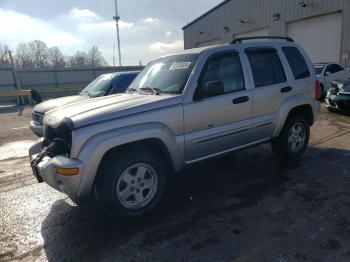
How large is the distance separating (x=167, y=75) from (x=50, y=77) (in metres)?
23.1

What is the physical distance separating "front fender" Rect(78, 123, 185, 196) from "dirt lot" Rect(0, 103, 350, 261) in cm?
62

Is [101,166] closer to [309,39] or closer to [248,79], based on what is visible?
[248,79]

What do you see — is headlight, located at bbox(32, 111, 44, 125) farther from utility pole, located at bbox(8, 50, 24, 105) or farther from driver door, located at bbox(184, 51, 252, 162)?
utility pole, located at bbox(8, 50, 24, 105)

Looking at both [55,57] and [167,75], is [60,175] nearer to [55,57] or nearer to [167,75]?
[167,75]

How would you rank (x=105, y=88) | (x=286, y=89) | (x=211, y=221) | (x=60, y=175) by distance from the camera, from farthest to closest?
1. (x=105, y=88)
2. (x=286, y=89)
3. (x=211, y=221)
4. (x=60, y=175)

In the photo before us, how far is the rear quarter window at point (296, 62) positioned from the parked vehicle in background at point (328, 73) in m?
9.00

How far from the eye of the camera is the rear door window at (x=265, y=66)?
15.8 ft

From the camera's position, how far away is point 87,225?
377cm

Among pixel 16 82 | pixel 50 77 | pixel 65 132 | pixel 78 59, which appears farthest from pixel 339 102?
pixel 78 59

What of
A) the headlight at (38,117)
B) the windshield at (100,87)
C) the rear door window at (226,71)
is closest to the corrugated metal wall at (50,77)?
the windshield at (100,87)

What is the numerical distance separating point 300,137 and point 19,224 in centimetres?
451

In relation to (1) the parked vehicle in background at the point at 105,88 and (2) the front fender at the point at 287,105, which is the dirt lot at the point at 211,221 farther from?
(1) the parked vehicle in background at the point at 105,88

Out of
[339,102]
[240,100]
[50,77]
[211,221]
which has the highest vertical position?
[50,77]

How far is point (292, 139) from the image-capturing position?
5.62 m
